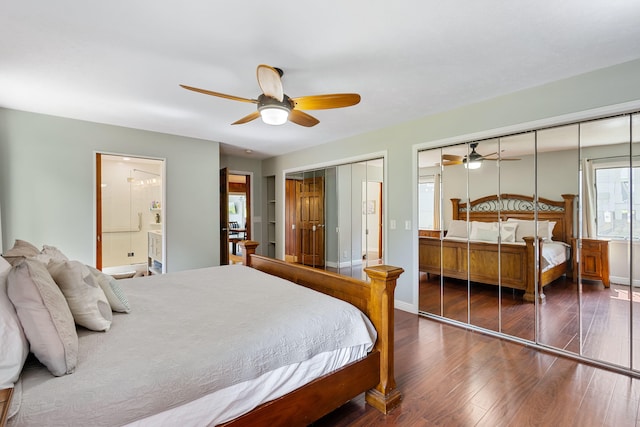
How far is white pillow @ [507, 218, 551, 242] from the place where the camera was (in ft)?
9.29

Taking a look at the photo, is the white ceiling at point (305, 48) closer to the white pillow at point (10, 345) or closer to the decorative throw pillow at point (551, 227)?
the decorative throw pillow at point (551, 227)

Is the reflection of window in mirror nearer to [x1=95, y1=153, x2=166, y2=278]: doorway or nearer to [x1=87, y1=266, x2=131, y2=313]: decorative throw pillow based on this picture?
[x1=87, y1=266, x2=131, y2=313]: decorative throw pillow

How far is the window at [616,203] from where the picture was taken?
2.37 meters

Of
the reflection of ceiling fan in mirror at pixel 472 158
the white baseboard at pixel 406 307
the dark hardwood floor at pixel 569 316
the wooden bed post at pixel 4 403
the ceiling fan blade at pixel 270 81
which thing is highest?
the ceiling fan blade at pixel 270 81

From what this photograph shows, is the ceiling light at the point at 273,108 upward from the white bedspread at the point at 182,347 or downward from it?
upward

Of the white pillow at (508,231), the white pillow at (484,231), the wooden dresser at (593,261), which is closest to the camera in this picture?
the wooden dresser at (593,261)

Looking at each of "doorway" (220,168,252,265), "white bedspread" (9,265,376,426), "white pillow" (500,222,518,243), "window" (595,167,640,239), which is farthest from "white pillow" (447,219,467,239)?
"doorway" (220,168,252,265)

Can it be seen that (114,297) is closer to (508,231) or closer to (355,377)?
(355,377)

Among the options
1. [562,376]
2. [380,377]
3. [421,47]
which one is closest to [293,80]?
[421,47]

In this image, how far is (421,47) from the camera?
2.13 m

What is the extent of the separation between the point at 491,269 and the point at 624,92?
1879 millimetres

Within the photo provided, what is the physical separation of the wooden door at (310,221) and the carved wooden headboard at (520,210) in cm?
248

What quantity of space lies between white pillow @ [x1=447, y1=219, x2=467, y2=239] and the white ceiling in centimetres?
132

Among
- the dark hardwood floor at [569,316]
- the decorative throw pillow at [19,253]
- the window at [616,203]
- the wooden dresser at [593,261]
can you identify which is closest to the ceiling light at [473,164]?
the window at [616,203]
